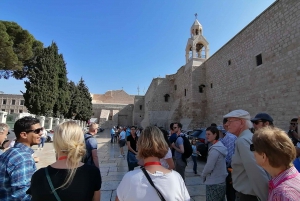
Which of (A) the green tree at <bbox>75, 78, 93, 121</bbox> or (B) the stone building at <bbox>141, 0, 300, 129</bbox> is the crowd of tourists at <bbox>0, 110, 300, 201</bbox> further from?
(A) the green tree at <bbox>75, 78, 93, 121</bbox>

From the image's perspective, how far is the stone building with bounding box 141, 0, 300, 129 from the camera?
788 cm

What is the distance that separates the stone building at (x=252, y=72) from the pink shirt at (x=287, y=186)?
27.3ft

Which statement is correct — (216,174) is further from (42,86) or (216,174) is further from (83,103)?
(83,103)

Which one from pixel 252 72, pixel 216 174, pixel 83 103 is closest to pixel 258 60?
pixel 252 72

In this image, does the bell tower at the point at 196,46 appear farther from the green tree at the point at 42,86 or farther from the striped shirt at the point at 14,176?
the striped shirt at the point at 14,176

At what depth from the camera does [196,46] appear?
1966 cm

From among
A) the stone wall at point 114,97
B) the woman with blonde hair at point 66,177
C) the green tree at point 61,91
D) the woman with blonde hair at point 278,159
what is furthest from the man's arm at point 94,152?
the stone wall at point 114,97

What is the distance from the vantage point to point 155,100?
2606 cm

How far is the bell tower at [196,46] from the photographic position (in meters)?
18.4

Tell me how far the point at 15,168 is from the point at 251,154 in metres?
2.24

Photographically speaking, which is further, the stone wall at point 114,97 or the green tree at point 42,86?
the stone wall at point 114,97

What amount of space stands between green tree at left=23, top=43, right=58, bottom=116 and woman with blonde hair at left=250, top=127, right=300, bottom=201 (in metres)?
15.4

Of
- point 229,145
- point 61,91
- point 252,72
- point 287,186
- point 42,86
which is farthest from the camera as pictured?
point 61,91

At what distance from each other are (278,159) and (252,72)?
36.6 ft
